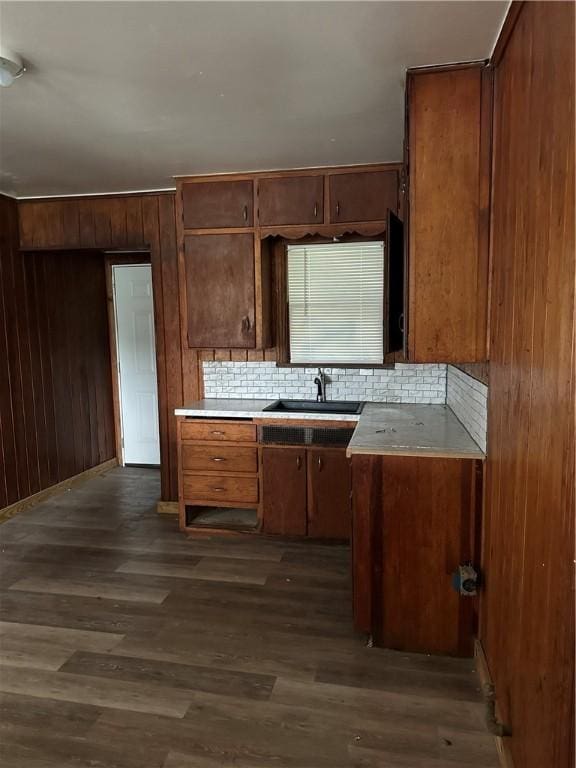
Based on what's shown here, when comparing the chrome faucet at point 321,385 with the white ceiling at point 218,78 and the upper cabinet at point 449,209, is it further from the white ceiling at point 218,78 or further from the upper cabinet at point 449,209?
the upper cabinet at point 449,209

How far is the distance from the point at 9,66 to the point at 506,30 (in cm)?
177

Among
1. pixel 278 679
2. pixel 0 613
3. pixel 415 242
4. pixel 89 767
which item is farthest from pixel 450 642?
pixel 0 613

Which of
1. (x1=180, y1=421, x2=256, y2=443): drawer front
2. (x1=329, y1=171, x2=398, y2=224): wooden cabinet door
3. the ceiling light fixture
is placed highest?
the ceiling light fixture

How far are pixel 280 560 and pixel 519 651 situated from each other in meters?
1.90

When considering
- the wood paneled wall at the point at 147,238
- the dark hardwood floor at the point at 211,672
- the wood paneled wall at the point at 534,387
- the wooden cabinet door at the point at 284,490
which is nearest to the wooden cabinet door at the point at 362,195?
the wood paneled wall at the point at 147,238

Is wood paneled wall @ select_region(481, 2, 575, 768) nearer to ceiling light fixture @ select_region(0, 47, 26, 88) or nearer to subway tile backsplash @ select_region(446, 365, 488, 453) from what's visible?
subway tile backsplash @ select_region(446, 365, 488, 453)

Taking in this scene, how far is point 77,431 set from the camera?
16.1 ft

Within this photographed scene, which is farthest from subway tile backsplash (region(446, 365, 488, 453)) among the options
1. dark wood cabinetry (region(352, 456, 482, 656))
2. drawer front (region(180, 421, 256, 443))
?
drawer front (region(180, 421, 256, 443))

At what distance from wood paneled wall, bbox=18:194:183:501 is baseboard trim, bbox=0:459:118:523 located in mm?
1127

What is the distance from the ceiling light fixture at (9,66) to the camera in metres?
1.92

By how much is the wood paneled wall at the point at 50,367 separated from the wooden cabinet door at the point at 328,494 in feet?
7.81

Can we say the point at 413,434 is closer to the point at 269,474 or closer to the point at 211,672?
the point at 269,474

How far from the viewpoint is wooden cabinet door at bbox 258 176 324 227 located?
3.48m

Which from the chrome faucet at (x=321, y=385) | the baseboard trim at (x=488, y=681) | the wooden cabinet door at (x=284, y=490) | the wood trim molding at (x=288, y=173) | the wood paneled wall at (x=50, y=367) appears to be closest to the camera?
the baseboard trim at (x=488, y=681)
